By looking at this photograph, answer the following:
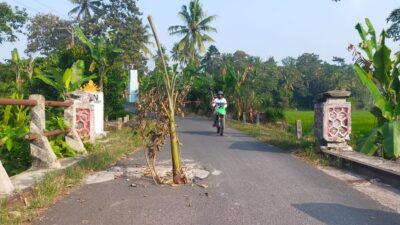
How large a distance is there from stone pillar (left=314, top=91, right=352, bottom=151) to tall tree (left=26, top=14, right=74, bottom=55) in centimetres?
4570

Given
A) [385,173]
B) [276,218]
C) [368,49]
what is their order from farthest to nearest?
[368,49]
[385,173]
[276,218]

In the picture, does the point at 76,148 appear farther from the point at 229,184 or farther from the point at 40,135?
the point at 229,184

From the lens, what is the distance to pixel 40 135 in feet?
24.2

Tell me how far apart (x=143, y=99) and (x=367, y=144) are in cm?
491

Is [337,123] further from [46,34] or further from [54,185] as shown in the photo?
[46,34]

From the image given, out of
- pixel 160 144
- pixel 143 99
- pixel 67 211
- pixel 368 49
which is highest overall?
pixel 368 49

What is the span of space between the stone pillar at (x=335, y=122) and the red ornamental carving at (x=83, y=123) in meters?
5.44

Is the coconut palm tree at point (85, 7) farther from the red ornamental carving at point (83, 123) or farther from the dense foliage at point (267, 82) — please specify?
the red ornamental carving at point (83, 123)

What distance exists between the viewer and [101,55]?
19.2 metres

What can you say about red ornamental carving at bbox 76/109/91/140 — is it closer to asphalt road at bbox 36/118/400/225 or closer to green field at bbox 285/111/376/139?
asphalt road at bbox 36/118/400/225

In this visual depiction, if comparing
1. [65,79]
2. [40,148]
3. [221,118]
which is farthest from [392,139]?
[65,79]

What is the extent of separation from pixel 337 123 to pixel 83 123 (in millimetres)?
5875

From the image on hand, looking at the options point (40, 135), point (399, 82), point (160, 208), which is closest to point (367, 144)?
point (399, 82)

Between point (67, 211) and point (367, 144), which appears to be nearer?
point (67, 211)
